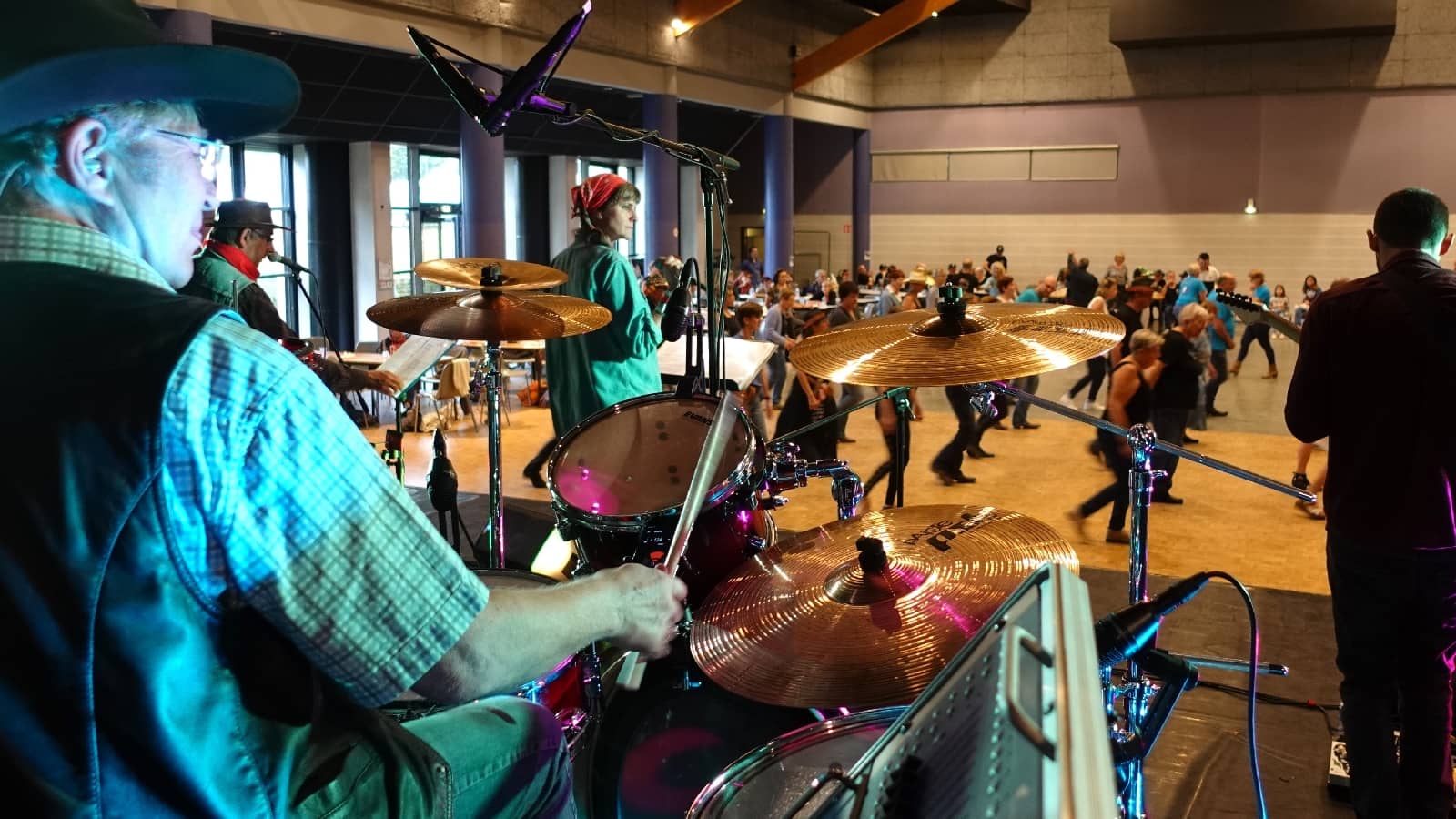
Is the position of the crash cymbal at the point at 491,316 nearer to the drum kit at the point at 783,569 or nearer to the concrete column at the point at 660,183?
the drum kit at the point at 783,569

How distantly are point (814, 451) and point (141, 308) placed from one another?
226 inches

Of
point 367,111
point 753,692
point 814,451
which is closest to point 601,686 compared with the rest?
point 753,692

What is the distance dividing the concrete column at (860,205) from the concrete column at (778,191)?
2.71 meters

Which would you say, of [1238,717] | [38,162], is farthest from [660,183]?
[38,162]

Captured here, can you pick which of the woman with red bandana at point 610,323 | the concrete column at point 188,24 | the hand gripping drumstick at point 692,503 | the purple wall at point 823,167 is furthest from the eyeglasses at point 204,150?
the purple wall at point 823,167

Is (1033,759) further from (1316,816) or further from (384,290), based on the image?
(384,290)

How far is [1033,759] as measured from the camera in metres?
0.72

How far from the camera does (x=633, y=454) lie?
3.33m

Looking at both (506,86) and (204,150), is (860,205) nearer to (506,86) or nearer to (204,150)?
(506,86)

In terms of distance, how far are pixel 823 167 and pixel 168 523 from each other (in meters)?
25.7

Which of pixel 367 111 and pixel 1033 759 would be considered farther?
pixel 367 111

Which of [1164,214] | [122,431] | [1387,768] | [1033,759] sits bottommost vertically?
[1387,768]

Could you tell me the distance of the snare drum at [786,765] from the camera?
1631 mm

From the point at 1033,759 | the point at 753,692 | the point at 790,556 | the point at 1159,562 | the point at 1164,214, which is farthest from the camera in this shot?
the point at 1164,214
